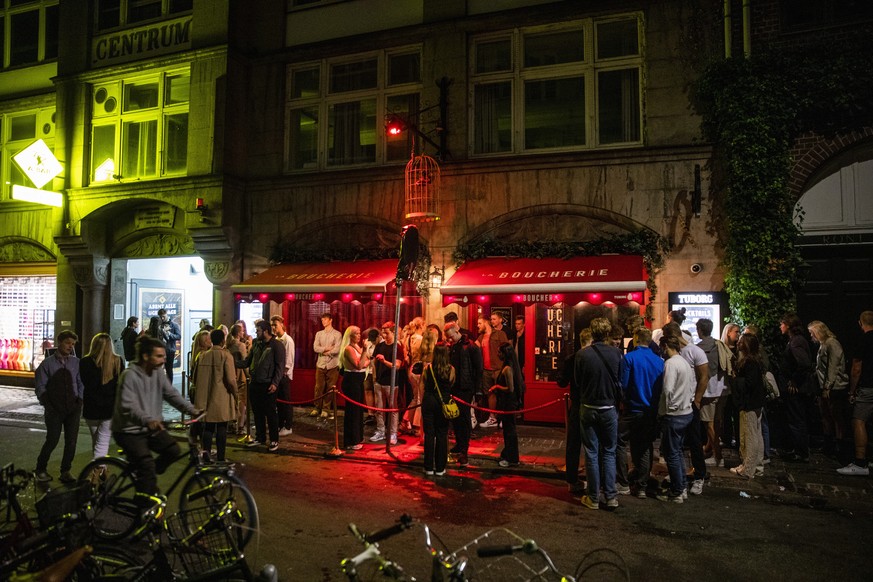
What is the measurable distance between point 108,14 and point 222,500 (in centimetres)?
1549

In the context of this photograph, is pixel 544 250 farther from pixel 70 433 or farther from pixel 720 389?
pixel 70 433

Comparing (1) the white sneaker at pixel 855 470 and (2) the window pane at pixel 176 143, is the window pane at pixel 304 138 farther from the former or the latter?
(1) the white sneaker at pixel 855 470

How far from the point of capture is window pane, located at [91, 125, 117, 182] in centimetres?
1538

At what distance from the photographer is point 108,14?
51.2ft

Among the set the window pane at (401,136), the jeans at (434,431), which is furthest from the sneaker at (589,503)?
the window pane at (401,136)

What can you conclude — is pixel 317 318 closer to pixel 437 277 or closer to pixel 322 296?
pixel 322 296

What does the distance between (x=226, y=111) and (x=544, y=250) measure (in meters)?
8.19

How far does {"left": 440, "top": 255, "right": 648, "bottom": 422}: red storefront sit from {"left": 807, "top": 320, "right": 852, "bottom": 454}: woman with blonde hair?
2.60 m

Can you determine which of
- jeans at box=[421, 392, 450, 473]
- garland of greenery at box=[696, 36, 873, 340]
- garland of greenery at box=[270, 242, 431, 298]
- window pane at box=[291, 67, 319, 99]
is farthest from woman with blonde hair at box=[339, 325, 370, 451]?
window pane at box=[291, 67, 319, 99]

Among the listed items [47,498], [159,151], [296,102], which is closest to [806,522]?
[47,498]

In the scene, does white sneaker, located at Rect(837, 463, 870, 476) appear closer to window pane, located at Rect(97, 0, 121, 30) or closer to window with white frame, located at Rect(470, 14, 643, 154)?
window with white frame, located at Rect(470, 14, 643, 154)

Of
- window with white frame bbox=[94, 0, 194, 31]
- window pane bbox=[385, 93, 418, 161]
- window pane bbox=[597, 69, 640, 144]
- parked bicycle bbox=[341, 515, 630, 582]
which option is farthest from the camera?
window with white frame bbox=[94, 0, 194, 31]

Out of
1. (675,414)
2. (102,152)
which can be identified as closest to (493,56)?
(675,414)

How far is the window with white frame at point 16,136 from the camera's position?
1656 cm
